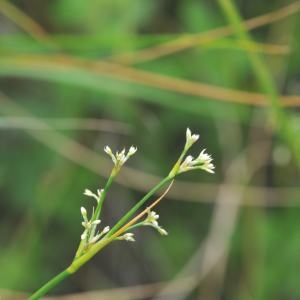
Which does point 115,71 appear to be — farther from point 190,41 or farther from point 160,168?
point 160,168

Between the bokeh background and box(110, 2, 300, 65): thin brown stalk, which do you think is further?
the bokeh background

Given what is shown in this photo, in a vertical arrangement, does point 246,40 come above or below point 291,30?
below

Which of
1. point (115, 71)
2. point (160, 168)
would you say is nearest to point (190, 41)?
point (115, 71)

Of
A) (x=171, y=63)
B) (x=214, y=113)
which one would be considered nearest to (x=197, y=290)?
(x=214, y=113)

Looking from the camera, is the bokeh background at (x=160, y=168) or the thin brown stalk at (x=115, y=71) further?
the bokeh background at (x=160, y=168)

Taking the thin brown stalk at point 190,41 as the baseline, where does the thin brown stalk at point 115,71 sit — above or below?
below

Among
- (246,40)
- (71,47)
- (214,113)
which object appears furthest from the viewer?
(214,113)

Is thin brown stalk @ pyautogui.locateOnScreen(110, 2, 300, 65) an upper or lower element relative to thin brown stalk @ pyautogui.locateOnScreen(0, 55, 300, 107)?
upper

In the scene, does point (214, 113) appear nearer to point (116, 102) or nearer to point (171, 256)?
point (116, 102)
